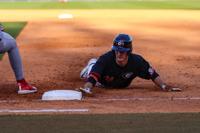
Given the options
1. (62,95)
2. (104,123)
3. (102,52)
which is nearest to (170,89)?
(62,95)

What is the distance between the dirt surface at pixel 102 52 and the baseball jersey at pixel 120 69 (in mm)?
187

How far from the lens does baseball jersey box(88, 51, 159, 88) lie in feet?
25.0

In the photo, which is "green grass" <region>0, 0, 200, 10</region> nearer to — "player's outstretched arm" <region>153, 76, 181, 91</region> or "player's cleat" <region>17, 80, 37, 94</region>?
"player's outstretched arm" <region>153, 76, 181, 91</region>

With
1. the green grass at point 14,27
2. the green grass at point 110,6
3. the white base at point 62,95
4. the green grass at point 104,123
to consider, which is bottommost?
the green grass at point 110,6

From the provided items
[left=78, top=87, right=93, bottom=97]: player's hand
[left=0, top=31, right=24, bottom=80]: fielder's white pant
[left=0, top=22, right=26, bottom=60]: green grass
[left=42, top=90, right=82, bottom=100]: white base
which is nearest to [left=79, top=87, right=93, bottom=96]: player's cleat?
[left=78, top=87, right=93, bottom=97]: player's hand

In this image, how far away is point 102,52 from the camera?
40.4 feet

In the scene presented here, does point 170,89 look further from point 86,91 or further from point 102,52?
point 102,52

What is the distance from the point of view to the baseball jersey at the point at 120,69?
25.0 ft

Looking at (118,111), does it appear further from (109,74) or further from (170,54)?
(170,54)

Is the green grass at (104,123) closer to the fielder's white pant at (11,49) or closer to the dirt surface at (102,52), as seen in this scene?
the dirt surface at (102,52)

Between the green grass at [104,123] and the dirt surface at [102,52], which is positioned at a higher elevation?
the green grass at [104,123]

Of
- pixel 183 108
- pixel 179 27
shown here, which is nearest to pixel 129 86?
pixel 183 108

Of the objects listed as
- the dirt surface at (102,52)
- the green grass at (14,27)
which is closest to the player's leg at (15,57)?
the dirt surface at (102,52)

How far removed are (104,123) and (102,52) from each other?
7196mm
